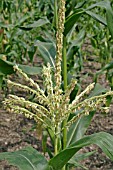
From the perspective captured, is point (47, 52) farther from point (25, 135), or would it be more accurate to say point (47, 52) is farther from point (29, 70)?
point (25, 135)

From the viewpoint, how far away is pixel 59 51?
6.59 ft

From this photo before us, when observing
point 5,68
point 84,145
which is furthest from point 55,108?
point 5,68

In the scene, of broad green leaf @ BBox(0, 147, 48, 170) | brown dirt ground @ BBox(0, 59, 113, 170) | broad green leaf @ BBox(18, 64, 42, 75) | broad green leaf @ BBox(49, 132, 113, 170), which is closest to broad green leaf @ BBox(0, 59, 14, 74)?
broad green leaf @ BBox(18, 64, 42, 75)

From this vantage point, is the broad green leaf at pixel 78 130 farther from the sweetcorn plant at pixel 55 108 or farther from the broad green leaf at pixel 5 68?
the sweetcorn plant at pixel 55 108

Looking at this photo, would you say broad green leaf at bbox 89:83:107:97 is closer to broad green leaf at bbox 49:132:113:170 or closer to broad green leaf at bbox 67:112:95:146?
broad green leaf at bbox 67:112:95:146

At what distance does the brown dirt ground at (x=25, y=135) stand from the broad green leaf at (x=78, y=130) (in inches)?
38.8

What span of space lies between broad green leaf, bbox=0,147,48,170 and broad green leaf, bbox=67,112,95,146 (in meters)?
0.81

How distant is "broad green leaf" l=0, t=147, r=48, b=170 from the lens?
2143mm

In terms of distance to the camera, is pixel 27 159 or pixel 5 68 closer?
pixel 27 159

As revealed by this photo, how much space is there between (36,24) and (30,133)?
1.54m

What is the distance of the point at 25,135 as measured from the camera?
179 inches

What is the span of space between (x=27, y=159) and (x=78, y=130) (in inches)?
36.5

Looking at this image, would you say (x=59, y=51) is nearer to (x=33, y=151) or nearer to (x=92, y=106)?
(x=92, y=106)

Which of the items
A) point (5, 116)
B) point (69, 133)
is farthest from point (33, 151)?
point (5, 116)
